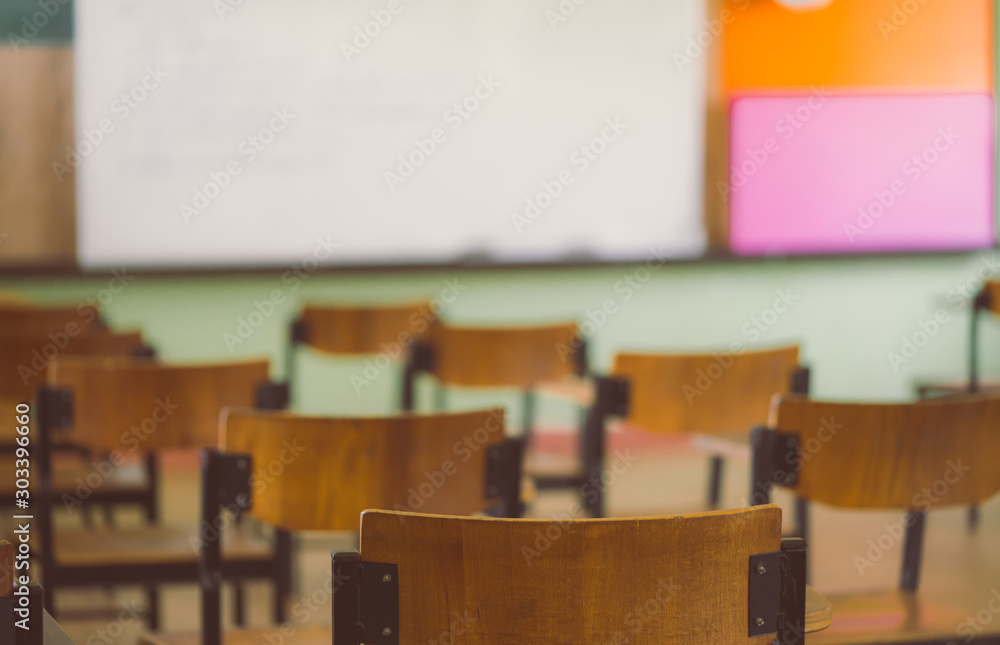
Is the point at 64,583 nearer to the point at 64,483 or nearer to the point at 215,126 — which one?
the point at 64,483

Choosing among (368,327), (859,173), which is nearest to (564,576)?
(368,327)

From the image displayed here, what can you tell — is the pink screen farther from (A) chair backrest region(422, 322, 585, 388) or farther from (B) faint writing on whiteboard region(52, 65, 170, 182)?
(B) faint writing on whiteboard region(52, 65, 170, 182)

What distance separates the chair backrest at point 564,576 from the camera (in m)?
1.06

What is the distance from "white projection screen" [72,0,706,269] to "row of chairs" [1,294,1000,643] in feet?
6.04

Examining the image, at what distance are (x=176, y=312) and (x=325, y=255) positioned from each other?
2.21 ft

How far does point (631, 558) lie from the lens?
1067 millimetres

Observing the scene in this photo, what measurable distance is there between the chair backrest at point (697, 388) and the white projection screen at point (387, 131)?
246 centimetres

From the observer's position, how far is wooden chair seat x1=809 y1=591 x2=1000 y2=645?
5.80 ft

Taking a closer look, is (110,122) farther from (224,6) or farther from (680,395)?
(680,395)

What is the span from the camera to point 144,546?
88.4 inches

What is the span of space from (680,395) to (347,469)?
42.1 inches

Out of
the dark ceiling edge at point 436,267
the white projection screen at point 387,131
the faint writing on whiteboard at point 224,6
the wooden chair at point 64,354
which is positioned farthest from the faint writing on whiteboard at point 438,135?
the wooden chair at point 64,354

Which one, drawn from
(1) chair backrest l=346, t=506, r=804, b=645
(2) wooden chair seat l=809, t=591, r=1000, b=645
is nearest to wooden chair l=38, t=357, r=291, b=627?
(2) wooden chair seat l=809, t=591, r=1000, b=645

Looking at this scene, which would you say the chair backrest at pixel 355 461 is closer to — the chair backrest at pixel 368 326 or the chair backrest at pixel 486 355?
the chair backrest at pixel 486 355
